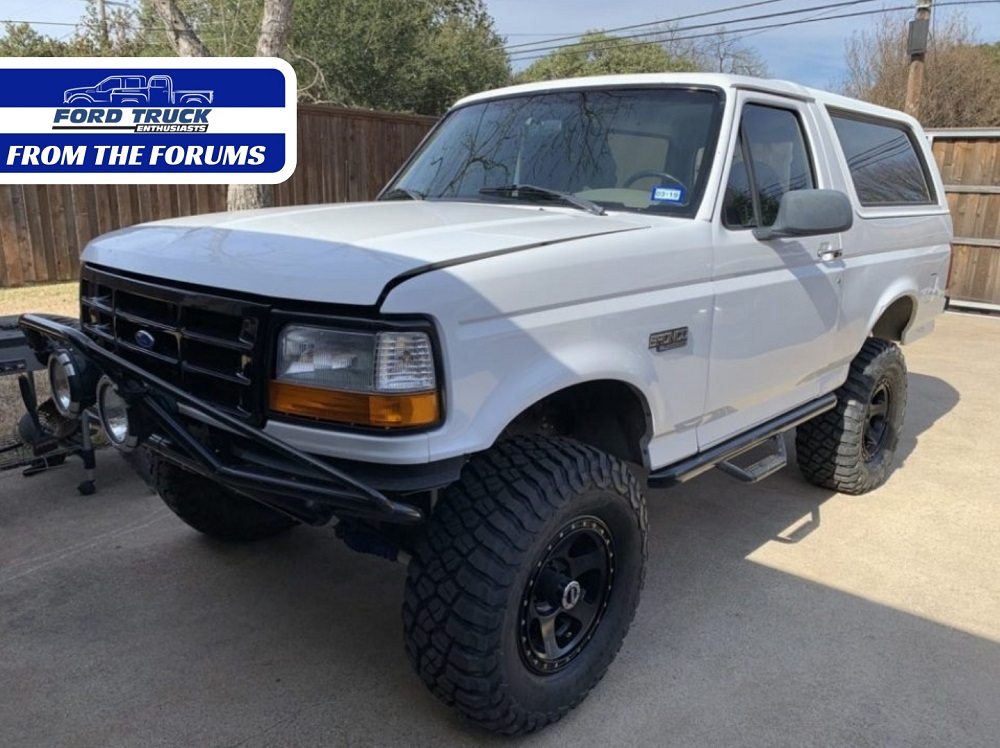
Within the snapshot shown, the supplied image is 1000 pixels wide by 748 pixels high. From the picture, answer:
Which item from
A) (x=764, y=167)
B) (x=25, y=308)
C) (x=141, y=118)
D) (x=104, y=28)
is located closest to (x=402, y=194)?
(x=764, y=167)

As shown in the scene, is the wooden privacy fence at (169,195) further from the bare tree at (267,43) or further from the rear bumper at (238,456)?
the rear bumper at (238,456)

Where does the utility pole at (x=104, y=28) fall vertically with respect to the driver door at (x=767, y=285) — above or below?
above

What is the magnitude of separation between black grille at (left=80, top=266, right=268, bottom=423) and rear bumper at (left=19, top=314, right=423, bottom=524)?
3.3 inches

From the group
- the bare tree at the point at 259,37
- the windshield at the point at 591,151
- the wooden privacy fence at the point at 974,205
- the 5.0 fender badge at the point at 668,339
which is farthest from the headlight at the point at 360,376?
the wooden privacy fence at the point at 974,205

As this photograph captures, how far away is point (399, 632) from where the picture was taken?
11.0ft

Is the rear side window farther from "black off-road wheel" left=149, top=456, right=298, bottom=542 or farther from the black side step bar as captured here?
"black off-road wheel" left=149, top=456, right=298, bottom=542

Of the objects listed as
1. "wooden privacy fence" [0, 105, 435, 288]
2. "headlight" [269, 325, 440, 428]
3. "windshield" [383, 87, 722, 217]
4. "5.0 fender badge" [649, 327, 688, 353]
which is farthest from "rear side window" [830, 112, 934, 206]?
"wooden privacy fence" [0, 105, 435, 288]

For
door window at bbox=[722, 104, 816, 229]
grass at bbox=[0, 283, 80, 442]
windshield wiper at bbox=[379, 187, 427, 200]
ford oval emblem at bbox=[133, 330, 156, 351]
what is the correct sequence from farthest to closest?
grass at bbox=[0, 283, 80, 442], windshield wiper at bbox=[379, 187, 427, 200], door window at bbox=[722, 104, 816, 229], ford oval emblem at bbox=[133, 330, 156, 351]

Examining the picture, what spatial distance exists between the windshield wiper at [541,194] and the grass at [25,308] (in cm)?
349

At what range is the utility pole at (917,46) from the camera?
12570 mm

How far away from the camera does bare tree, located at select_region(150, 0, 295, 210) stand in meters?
8.55

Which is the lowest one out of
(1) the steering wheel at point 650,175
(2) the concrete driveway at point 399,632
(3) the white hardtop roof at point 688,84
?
(2) the concrete driveway at point 399,632

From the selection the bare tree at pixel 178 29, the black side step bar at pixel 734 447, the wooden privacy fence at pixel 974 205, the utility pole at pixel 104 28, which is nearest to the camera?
the black side step bar at pixel 734 447

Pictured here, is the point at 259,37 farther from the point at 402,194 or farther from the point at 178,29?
the point at 402,194
